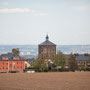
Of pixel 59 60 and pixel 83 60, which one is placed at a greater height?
pixel 59 60

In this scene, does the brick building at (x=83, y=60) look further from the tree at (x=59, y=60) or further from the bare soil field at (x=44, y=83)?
the bare soil field at (x=44, y=83)

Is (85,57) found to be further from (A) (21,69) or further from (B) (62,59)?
(A) (21,69)

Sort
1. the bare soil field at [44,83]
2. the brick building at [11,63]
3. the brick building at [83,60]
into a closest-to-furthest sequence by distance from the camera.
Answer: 1. the bare soil field at [44,83]
2. the brick building at [11,63]
3. the brick building at [83,60]

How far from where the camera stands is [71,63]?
12594cm

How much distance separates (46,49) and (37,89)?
117 metres

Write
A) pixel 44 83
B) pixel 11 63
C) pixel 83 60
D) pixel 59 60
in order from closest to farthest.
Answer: pixel 44 83, pixel 11 63, pixel 59 60, pixel 83 60

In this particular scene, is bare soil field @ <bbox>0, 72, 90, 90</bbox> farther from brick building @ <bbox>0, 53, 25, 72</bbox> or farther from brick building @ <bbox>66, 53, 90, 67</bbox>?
brick building @ <bbox>66, 53, 90, 67</bbox>

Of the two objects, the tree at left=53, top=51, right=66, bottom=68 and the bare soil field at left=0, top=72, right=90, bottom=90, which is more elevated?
the tree at left=53, top=51, right=66, bottom=68

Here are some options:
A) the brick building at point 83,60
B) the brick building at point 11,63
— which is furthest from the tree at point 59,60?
the brick building at point 83,60

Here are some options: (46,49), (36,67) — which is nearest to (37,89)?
(36,67)

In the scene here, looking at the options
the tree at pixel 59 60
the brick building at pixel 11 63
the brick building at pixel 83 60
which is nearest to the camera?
the brick building at pixel 11 63

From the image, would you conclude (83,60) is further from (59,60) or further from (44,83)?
(44,83)

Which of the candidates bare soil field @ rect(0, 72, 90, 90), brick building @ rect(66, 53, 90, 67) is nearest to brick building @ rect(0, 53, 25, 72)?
bare soil field @ rect(0, 72, 90, 90)

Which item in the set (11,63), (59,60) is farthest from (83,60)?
(11,63)
